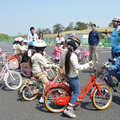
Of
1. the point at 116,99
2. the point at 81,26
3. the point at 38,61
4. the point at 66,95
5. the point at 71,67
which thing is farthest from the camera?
the point at 81,26

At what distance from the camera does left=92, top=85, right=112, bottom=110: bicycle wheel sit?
3.66m

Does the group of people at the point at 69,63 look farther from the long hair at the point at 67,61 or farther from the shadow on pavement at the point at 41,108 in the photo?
the shadow on pavement at the point at 41,108

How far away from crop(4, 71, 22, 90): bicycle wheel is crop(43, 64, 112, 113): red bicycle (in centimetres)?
175

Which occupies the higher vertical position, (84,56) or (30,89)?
(84,56)

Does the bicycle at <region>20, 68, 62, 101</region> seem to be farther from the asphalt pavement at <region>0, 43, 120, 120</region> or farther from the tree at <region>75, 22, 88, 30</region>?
the tree at <region>75, 22, 88, 30</region>

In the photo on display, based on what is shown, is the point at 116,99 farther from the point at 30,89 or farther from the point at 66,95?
the point at 30,89

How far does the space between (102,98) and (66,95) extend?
0.84m

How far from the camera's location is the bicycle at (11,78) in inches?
197

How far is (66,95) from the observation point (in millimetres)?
3561

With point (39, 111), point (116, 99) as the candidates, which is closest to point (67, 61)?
point (39, 111)

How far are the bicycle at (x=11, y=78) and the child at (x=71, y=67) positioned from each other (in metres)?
2.10

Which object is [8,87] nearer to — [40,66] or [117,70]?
[40,66]

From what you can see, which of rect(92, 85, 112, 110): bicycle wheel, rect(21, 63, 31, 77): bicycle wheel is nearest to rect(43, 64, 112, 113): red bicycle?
rect(92, 85, 112, 110): bicycle wheel

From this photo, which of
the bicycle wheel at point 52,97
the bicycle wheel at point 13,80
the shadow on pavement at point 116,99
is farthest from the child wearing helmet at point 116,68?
the bicycle wheel at point 13,80
